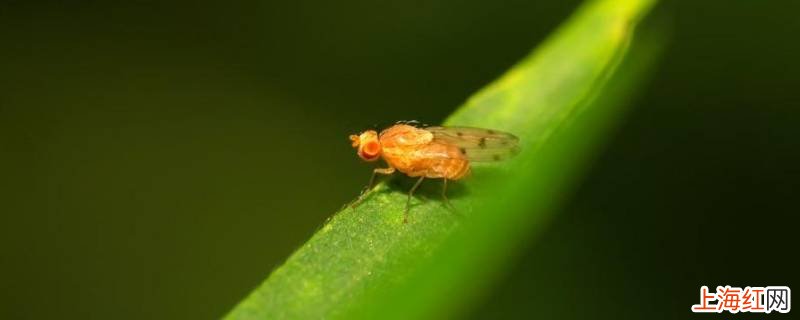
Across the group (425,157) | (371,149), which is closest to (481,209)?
(425,157)

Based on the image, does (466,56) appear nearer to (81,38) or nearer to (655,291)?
(655,291)

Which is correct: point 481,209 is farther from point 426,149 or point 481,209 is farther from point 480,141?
point 426,149

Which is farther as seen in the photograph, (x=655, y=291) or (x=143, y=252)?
(x=143, y=252)

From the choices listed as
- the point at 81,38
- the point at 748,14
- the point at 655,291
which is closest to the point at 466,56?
the point at 748,14

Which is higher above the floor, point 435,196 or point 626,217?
point 626,217

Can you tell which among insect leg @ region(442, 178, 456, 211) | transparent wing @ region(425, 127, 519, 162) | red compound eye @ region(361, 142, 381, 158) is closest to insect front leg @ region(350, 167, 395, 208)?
red compound eye @ region(361, 142, 381, 158)

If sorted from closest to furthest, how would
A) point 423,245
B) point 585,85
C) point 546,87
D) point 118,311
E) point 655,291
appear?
point 423,245, point 585,85, point 546,87, point 655,291, point 118,311
